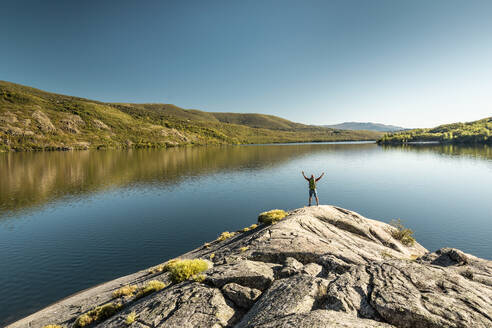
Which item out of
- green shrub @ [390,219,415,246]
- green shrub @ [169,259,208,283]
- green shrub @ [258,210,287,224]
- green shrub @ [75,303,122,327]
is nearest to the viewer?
green shrub @ [75,303,122,327]

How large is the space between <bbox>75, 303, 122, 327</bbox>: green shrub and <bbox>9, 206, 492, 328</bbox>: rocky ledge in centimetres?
32

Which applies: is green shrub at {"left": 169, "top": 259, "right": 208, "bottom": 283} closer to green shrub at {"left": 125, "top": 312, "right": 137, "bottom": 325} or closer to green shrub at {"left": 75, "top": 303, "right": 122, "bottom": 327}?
green shrub at {"left": 125, "top": 312, "right": 137, "bottom": 325}

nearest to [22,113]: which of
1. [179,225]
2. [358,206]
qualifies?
[179,225]

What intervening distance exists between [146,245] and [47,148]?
7892 inches

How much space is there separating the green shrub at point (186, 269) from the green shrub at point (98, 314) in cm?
348

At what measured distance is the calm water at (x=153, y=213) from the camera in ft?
75.3

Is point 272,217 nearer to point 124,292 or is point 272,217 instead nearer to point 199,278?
point 199,278

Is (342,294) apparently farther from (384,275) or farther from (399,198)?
(399,198)

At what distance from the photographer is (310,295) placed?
30.9 ft

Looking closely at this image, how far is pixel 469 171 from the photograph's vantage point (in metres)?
70.3

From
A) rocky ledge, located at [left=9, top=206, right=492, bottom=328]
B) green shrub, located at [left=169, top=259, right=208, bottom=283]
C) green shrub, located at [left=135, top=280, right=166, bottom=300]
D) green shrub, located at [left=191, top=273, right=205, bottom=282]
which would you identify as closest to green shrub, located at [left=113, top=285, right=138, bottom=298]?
rocky ledge, located at [left=9, top=206, right=492, bottom=328]

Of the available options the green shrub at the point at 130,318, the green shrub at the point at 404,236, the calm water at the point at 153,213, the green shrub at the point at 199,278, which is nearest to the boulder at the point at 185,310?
the green shrub at the point at 130,318

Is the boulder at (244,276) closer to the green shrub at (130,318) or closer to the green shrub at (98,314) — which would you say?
the green shrub at (130,318)

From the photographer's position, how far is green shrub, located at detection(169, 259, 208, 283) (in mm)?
13617
